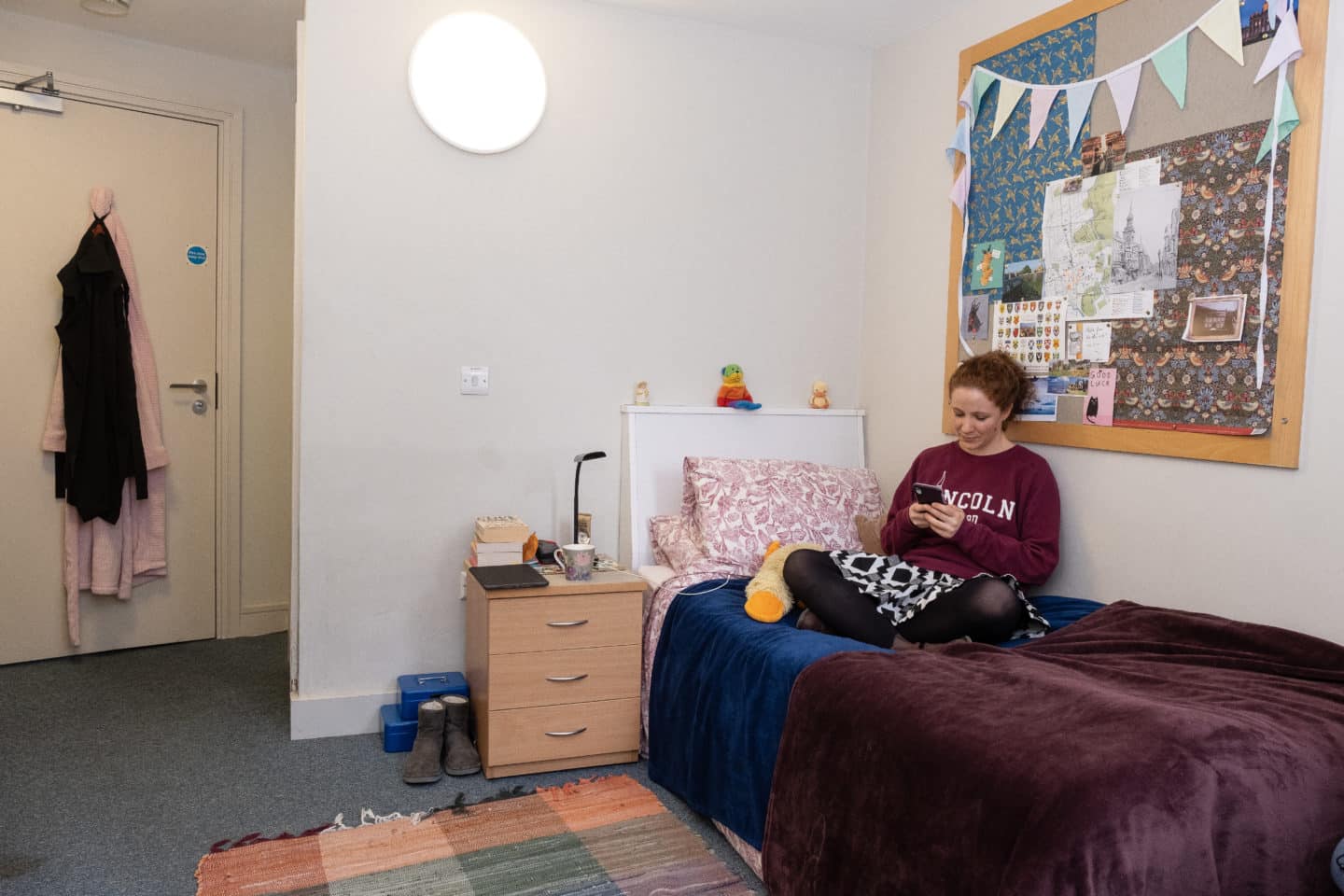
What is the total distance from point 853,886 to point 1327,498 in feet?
4.16

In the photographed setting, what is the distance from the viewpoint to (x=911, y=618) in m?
2.29

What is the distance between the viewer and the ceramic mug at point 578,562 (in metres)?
2.64

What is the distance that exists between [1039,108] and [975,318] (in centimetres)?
60

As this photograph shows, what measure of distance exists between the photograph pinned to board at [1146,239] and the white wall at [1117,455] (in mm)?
336

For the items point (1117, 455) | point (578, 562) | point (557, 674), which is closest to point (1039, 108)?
point (1117, 455)

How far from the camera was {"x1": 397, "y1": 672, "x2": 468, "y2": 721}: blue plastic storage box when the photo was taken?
8.97ft

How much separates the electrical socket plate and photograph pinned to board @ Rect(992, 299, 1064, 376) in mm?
1521

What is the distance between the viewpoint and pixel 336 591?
2834 millimetres

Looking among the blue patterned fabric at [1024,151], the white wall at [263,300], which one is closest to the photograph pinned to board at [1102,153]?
the blue patterned fabric at [1024,151]

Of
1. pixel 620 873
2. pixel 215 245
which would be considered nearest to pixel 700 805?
pixel 620 873

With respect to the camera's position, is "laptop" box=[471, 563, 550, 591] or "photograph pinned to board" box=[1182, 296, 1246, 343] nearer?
"photograph pinned to board" box=[1182, 296, 1246, 343]

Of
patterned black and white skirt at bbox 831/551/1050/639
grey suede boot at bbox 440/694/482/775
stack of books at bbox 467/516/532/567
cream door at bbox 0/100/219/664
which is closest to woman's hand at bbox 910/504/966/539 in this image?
patterned black and white skirt at bbox 831/551/1050/639

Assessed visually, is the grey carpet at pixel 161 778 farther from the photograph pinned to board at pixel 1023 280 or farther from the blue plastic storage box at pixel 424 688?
the photograph pinned to board at pixel 1023 280

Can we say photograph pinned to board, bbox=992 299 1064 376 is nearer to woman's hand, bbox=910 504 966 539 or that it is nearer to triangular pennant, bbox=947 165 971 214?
triangular pennant, bbox=947 165 971 214
